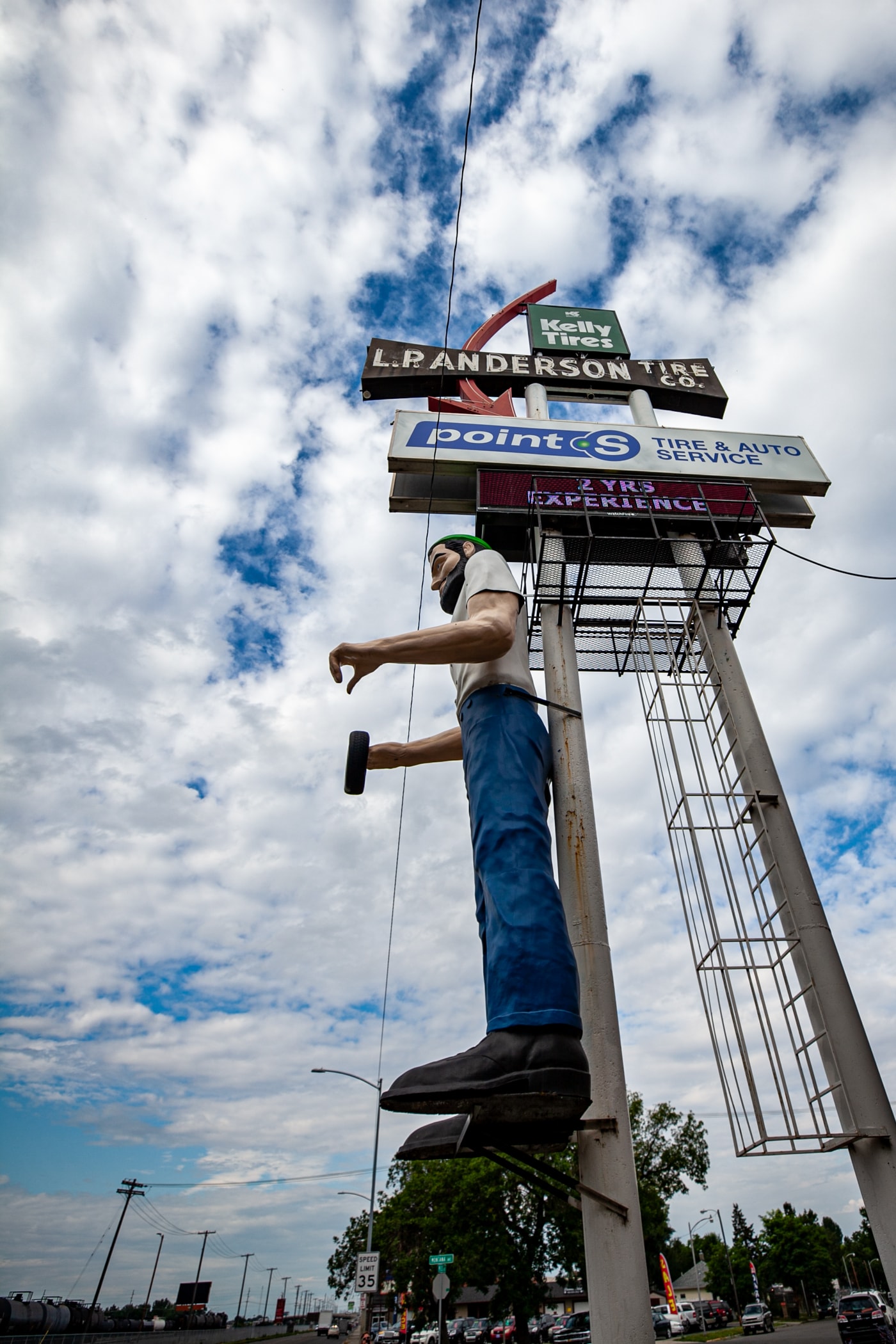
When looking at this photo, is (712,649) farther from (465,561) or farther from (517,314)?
(517,314)

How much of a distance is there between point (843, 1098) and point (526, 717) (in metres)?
2.71

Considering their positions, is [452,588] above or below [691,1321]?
above

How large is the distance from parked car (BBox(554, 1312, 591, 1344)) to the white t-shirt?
26258 mm

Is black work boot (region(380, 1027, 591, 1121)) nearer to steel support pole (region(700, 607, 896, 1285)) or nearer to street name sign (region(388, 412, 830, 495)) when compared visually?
steel support pole (region(700, 607, 896, 1285))

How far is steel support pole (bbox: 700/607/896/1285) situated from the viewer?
3775mm

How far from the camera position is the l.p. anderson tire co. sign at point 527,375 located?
7824 mm

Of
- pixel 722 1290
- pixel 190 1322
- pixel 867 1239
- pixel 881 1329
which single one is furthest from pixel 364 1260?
pixel 867 1239

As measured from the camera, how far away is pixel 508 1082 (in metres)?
A: 2.48

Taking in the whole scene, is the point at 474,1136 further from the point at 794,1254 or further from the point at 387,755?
the point at 794,1254

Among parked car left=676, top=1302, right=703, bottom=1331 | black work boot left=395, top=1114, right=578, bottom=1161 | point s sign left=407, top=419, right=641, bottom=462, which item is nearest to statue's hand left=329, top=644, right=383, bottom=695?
black work boot left=395, top=1114, right=578, bottom=1161

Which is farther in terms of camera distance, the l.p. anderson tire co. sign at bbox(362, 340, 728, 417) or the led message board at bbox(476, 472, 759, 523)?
the l.p. anderson tire co. sign at bbox(362, 340, 728, 417)

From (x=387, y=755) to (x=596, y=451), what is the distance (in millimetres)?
3634

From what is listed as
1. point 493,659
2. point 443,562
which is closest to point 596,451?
point 443,562

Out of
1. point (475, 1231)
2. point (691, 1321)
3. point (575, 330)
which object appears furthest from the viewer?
point (691, 1321)
